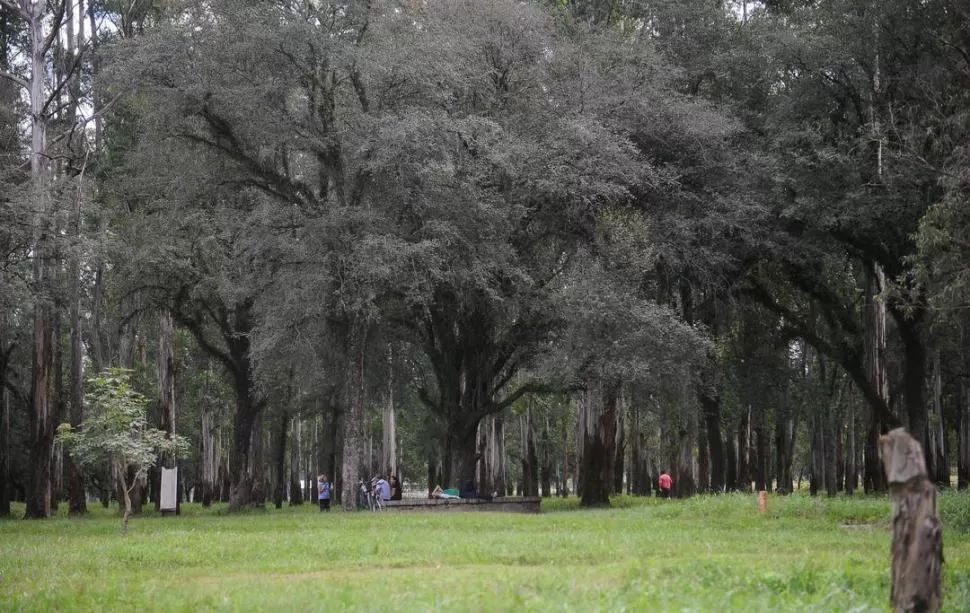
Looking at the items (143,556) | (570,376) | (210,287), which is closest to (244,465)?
(210,287)

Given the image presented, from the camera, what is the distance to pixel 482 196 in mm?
33094

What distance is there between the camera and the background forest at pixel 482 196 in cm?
3123

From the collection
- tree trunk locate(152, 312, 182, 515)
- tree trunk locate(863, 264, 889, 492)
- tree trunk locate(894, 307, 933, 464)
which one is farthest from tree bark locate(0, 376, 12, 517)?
tree trunk locate(894, 307, 933, 464)

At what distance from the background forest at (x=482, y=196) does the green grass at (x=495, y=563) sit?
23.3 feet

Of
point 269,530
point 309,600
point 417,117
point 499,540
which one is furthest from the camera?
point 417,117

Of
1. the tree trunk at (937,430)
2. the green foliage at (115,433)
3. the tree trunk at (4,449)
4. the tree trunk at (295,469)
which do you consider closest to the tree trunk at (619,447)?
the tree trunk at (937,430)

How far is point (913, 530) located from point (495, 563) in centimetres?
723

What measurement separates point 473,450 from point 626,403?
21.8 ft

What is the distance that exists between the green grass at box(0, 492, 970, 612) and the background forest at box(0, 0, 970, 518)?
7094 millimetres

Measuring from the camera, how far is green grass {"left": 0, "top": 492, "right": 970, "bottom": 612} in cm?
1084

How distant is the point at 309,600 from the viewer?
10844 millimetres

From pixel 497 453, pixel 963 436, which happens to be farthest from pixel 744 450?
pixel 497 453

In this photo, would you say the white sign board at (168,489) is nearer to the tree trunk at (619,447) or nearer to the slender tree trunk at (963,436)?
the tree trunk at (619,447)

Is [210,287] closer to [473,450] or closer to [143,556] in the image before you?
[473,450]
